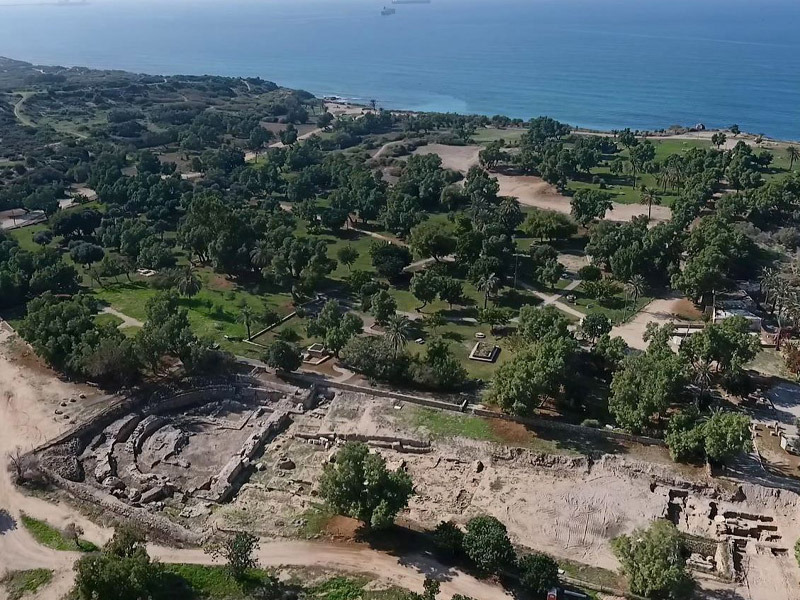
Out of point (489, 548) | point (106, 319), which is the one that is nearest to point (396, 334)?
point (489, 548)

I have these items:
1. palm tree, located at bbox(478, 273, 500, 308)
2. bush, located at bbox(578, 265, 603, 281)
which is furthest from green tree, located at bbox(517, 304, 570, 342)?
bush, located at bbox(578, 265, 603, 281)

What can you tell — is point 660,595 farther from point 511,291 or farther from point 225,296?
point 225,296

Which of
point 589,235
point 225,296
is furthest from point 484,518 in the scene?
point 589,235

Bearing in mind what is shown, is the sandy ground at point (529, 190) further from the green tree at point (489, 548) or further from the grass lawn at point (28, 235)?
the grass lawn at point (28, 235)

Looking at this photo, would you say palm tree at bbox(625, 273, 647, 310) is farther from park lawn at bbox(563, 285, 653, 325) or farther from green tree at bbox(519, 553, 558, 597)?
green tree at bbox(519, 553, 558, 597)

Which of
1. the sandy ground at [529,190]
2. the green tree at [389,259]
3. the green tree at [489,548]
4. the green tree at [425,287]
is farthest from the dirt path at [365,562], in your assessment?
the sandy ground at [529,190]
